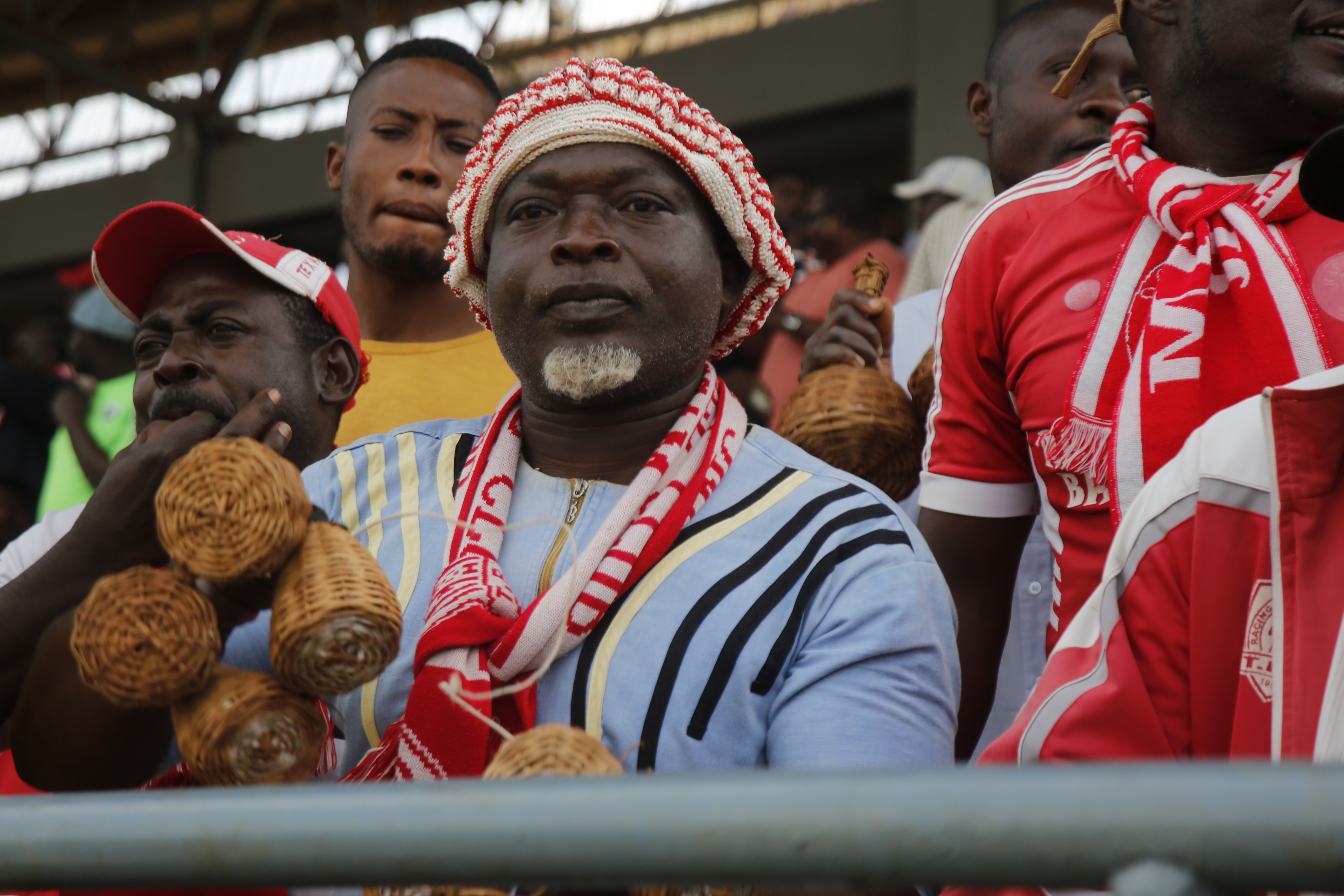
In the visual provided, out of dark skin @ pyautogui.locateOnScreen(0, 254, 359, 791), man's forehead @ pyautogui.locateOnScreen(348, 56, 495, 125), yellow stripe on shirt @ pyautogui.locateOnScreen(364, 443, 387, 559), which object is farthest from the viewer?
man's forehead @ pyautogui.locateOnScreen(348, 56, 495, 125)

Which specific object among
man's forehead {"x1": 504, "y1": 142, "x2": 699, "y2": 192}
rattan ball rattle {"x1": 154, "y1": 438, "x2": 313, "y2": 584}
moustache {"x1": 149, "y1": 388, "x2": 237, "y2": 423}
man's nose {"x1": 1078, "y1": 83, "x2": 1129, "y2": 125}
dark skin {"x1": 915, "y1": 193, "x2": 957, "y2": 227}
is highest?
dark skin {"x1": 915, "y1": 193, "x2": 957, "y2": 227}

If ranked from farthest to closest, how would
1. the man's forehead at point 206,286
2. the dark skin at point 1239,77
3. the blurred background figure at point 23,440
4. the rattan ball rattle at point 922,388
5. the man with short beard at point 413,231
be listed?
the blurred background figure at point 23,440, the man with short beard at point 413,231, the rattan ball rattle at point 922,388, the man's forehead at point 206,286, the dark skin at point 1239,77

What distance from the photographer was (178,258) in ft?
8.25

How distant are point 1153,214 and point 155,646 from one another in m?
1.53

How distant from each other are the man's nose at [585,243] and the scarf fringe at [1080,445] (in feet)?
2.39

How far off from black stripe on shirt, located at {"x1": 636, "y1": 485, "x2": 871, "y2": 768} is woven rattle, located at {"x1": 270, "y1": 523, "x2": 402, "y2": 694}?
470 mm

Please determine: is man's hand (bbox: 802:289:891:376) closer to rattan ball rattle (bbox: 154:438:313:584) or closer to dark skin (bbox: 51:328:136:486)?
rattan ball rattle (bbox: 154:438:313:584)

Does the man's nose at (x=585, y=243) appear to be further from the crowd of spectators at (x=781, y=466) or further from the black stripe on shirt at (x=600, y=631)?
the black stripe on shirt at (x=600, y=631)

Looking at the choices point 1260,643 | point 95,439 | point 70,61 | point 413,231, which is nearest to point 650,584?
point 1260,643

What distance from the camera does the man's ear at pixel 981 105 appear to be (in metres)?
3.27

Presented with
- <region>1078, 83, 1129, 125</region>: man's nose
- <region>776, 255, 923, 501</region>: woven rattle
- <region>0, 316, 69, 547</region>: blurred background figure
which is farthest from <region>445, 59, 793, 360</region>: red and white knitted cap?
<region>0, 316, 69, 547</region>: blurred background figure

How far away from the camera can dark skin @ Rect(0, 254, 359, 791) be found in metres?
1.54

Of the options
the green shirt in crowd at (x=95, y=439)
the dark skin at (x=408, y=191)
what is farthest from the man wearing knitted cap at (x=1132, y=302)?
the green shirt in crowd at (x=95, y=439)

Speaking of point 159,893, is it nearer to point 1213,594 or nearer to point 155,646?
point 155,646
